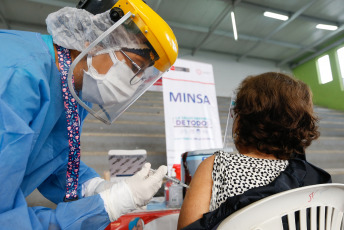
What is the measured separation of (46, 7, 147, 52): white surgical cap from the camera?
0.79 metres

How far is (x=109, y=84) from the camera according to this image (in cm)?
85

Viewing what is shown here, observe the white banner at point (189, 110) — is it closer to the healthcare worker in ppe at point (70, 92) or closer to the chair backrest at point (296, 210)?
the healthcare worker in ppe at point (70, 92)

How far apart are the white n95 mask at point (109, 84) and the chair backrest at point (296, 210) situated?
58cm

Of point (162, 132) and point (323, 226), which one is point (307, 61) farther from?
point (323, 226)

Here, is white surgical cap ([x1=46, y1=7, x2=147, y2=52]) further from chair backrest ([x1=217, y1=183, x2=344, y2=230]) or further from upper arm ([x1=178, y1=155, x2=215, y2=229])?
chair backrest ([x1=217, y1=183, x2=344, y2=230])

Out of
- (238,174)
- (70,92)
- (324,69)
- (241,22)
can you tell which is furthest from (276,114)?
Answer: (324,69)

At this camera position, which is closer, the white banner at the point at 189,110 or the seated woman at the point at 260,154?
the seated woman at the point at 260,154

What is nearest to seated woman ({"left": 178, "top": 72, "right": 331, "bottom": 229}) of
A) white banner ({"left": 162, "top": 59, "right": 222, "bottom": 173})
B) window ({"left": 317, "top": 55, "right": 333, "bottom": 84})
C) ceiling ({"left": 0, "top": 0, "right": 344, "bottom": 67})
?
white banner ({"left": 162, "top": 59, "right": 222, "bottom": 173})

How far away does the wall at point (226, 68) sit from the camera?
7.27 m

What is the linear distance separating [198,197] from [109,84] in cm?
50

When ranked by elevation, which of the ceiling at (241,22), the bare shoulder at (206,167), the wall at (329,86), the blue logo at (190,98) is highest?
the ceiling at (241,22)

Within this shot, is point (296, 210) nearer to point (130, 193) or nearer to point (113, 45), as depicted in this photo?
point (130, 193)

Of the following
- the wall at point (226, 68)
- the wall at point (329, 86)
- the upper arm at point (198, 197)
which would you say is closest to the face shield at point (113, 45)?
the upper arm at point (198, 197)

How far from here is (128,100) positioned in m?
0.95
